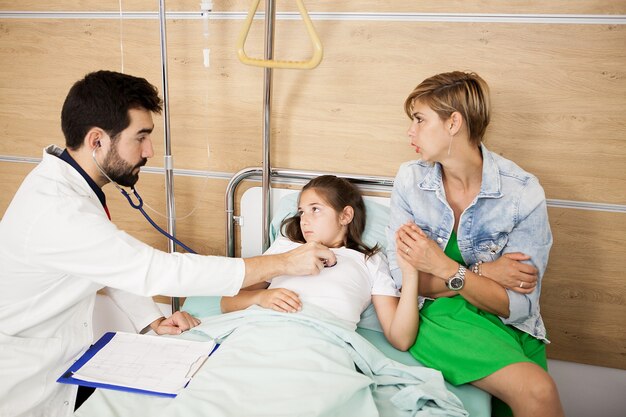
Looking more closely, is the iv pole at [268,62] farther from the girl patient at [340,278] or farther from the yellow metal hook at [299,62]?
the girl patient at [340,278]

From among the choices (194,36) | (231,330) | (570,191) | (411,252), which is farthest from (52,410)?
(570,191)

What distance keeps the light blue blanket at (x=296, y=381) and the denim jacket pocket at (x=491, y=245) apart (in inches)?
18.1

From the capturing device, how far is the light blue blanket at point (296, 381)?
3.91ft

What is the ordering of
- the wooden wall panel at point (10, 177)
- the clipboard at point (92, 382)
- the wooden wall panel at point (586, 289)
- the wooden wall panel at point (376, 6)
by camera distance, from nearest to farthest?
the clipboard at point (92, 382) < the wooden wall panel at point (376, 6) < the wooden wall panel at point (586, 289) < the wooden wall panel at point (10, 177)

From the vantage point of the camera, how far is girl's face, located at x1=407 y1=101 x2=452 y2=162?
162cm

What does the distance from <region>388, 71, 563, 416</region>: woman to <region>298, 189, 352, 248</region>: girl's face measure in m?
0.25

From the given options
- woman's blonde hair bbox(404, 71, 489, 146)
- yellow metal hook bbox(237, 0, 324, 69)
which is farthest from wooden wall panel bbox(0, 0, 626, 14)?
woman's blonde hair bbox(404, 71, 489, 146)

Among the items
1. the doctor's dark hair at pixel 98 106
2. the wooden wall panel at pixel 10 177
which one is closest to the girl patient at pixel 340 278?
the doctor's dark hair at pixel 98 106

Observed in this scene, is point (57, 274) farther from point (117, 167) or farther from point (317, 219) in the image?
point (317, 219)

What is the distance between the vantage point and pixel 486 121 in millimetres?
1646

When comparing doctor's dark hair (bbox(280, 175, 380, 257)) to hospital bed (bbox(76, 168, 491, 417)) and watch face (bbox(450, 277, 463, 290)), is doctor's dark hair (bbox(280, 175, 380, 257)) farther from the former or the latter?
watch face (bbox(450, 277, 463, 290))

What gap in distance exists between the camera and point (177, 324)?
172cm

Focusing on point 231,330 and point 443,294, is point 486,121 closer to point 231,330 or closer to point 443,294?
point 443,294

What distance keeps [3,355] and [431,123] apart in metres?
1.39
